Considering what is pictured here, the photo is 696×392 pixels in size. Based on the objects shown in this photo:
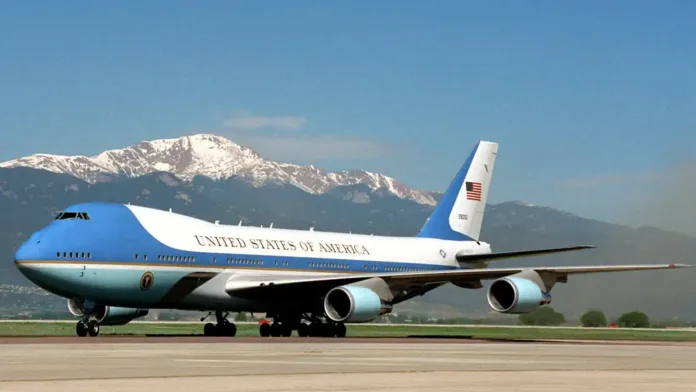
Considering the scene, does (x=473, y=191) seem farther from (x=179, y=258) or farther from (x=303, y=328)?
(x=179, y=258)

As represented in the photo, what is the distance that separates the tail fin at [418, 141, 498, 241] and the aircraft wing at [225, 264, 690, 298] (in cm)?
1085

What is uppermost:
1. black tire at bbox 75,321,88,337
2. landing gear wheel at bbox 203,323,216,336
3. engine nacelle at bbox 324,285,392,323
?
engine nacelle at bbox 324,285,392,323

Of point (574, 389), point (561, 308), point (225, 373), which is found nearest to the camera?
point (574, 389)

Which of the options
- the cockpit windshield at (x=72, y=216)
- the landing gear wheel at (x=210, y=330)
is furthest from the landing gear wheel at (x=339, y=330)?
the cockpit windshield at (x=72, y=216)

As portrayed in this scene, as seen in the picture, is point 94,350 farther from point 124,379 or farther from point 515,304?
point 515,304

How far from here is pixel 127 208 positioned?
143 ft

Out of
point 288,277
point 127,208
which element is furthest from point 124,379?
point 288,277

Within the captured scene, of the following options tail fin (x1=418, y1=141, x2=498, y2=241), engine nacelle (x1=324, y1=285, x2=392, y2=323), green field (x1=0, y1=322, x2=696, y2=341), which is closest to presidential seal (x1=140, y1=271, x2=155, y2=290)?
green field (x1=0, y1=322, x2=696, y2=341)

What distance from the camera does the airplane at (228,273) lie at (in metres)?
41.7

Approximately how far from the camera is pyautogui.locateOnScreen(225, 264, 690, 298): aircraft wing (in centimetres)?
4475

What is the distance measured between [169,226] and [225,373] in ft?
75.6

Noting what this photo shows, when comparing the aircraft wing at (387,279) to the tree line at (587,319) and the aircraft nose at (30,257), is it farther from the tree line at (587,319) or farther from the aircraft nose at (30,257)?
the tree line at (587,319)

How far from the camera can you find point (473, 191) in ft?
195

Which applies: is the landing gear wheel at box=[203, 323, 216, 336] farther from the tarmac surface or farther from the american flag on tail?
the american flag on tail
